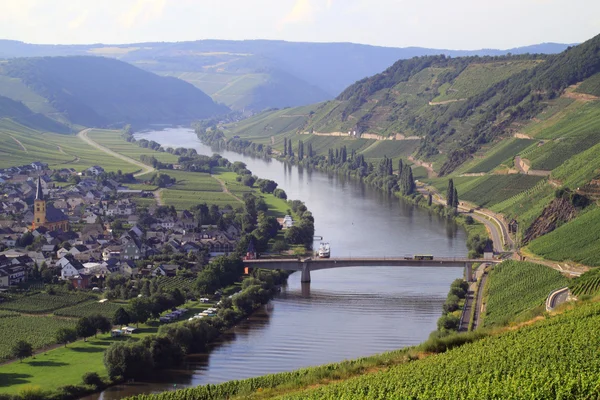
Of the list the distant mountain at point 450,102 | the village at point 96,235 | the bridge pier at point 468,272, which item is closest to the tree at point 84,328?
the village at point 96,235

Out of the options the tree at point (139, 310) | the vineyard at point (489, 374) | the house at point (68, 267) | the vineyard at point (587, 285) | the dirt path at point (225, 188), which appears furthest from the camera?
the dirt path at point (225, 188)

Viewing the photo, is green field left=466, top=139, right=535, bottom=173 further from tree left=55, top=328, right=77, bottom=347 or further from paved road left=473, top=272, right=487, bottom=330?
tree left=55, top=328, right=77, bottom=347

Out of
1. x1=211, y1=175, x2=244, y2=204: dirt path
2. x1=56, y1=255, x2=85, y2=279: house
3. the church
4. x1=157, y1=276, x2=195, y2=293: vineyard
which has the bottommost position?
x1=157, y1=276, x2=195, y2=293: vineyard

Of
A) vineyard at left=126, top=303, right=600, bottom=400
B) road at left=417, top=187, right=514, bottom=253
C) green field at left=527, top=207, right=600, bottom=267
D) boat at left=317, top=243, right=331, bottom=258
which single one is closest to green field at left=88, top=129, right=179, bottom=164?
Answer: road at left=417, top=187, right=514, bottom=253

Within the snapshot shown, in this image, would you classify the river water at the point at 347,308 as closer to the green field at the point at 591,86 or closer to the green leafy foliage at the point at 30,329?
the green leafy foliage at the point at 30,329

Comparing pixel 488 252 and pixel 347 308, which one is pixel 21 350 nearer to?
pixel 347 308
